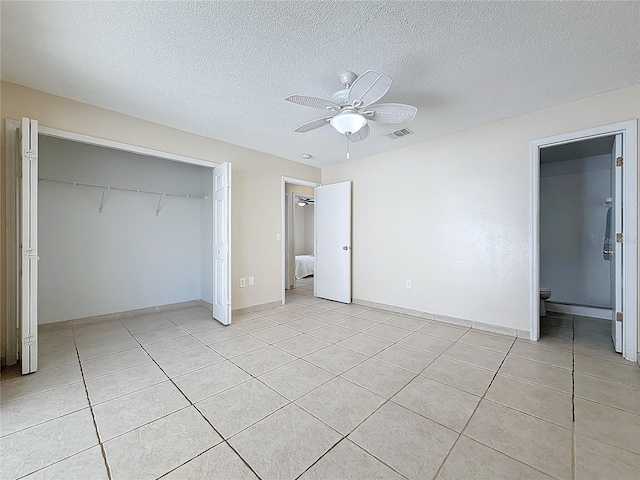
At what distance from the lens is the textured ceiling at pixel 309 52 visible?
1.68m

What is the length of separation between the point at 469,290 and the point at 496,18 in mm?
2864

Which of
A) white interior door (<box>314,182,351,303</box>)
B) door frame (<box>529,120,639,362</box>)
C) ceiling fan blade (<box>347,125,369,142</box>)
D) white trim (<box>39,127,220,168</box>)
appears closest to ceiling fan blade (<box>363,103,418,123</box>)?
ceiling fan blade (<box>347,125,369,142</box>)

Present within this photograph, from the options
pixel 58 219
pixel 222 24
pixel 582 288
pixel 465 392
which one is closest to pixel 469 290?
pixel 465 392

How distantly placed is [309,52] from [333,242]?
3.34 metres

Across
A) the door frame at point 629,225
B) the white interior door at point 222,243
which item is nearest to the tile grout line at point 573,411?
the door frame at point 629,225

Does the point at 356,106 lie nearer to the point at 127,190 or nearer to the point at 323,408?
the point at 323,408

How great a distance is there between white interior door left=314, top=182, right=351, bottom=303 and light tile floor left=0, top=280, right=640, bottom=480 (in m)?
1.78

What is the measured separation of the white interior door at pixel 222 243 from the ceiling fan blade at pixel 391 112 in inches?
82.4

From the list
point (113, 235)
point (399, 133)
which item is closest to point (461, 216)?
point (399, 133)

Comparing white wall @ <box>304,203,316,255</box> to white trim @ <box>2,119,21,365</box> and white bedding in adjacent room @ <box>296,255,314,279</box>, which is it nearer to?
white bedding in adjacent room @ <box>296,255,314,279</box>

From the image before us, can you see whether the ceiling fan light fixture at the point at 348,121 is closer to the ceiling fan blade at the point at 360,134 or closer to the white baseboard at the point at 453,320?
the ceiling fan blade at the point at 360,134

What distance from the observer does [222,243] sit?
12.0 ft

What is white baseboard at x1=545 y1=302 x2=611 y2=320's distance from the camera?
13.1 ft

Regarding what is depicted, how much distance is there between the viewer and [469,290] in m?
3.52
